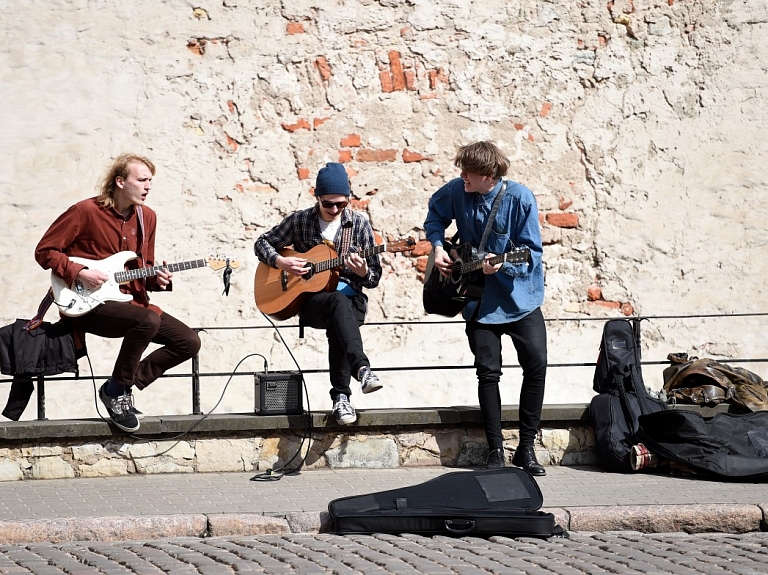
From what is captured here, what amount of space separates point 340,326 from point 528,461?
132 centimetres

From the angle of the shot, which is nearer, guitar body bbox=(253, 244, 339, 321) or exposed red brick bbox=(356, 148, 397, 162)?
guitar body bbox=(253, 244, 339, 321)

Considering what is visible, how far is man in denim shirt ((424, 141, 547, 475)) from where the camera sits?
20.7ft

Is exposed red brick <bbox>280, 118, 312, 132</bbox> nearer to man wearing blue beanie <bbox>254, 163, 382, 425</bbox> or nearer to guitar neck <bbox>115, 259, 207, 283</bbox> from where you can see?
man wearing blue beanie <bbox>254, 163, 382, 425</bbox>

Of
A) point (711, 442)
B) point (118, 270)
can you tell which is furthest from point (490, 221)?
point (118, 270)

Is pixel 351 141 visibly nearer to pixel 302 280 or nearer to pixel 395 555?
pixel 302 280

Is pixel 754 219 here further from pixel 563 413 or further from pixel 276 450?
pixel 276 450

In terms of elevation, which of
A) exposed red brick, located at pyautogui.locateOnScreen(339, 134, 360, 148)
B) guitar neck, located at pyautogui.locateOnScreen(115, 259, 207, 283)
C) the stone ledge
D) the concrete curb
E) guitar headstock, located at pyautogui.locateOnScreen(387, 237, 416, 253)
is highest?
exposed red brick, located at pyautogui.locateOnScreen(339, 134, 360, 148)

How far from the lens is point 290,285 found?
6.69 metres

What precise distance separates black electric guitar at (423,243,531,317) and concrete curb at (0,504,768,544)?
1.51 metres

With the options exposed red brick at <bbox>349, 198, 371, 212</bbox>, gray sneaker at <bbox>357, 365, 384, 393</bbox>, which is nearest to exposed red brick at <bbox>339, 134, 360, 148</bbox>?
exposed red brick at <bbox>349, 198, 371, 212</bbox>

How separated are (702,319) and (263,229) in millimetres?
3603

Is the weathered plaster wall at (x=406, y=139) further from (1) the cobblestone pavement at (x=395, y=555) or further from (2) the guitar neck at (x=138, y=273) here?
(1) the cobblestone pavement at (x=395, y=555)

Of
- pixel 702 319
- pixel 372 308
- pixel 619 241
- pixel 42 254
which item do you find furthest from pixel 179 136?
pixel 702 319

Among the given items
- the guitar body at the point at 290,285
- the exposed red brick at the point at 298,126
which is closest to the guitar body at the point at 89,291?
the guitar body at the point at 290,285
